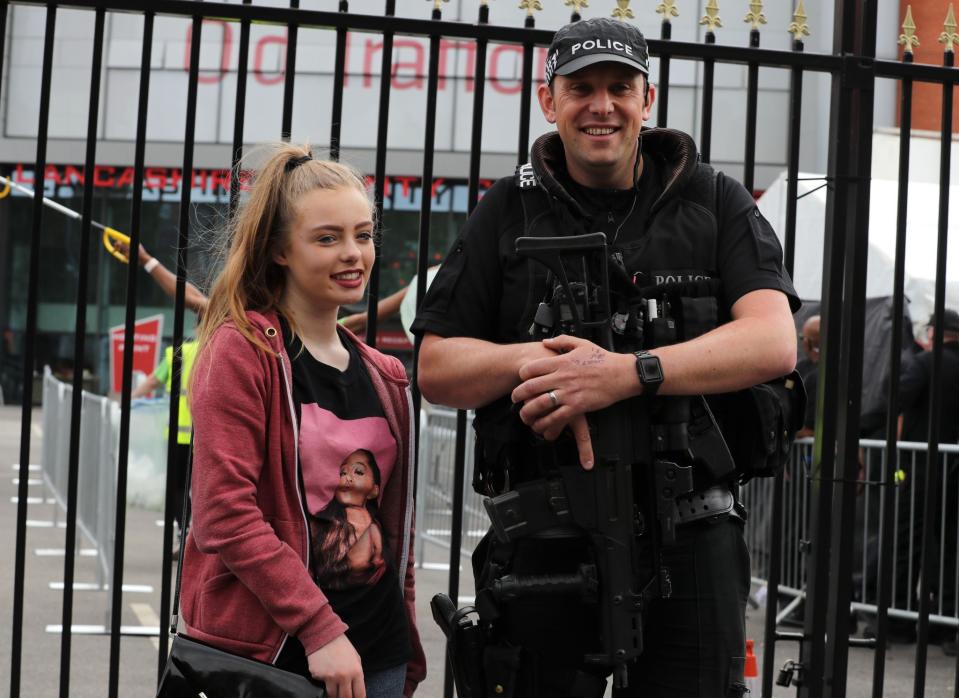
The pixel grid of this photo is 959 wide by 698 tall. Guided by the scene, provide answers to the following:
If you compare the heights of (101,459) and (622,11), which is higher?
(622,11)

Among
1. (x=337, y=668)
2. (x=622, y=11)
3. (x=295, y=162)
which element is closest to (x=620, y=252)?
(x=295, y=162)

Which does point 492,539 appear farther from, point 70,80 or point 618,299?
point 70,80

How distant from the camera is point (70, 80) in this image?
22.4 m

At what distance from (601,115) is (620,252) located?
30 centimetres

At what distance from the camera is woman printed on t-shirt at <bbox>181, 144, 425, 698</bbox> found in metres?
2.39

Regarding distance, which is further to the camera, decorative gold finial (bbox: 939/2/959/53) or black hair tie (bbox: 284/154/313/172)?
decorative gold finial (bbox: 939/2/959/53)

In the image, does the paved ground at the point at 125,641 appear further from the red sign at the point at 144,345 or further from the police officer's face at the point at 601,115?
the police officer's face at the point at 601,115

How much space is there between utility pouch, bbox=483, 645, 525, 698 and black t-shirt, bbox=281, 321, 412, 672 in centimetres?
19

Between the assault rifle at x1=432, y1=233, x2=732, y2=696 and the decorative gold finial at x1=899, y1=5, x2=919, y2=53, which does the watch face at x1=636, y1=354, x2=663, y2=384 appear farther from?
the decorative gold finial at x1=899, y1=5, x2=919, y2=53

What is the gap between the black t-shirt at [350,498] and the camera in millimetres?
2514

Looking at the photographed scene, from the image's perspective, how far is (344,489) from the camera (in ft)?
8.39

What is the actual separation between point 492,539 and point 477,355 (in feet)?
1.37

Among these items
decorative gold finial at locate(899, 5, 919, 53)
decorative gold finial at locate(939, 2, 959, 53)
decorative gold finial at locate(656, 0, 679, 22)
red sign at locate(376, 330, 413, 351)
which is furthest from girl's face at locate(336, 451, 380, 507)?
red sign at locate(376, 330, 413, 351)

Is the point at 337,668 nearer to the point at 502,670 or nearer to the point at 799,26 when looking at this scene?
the point at 502,670
